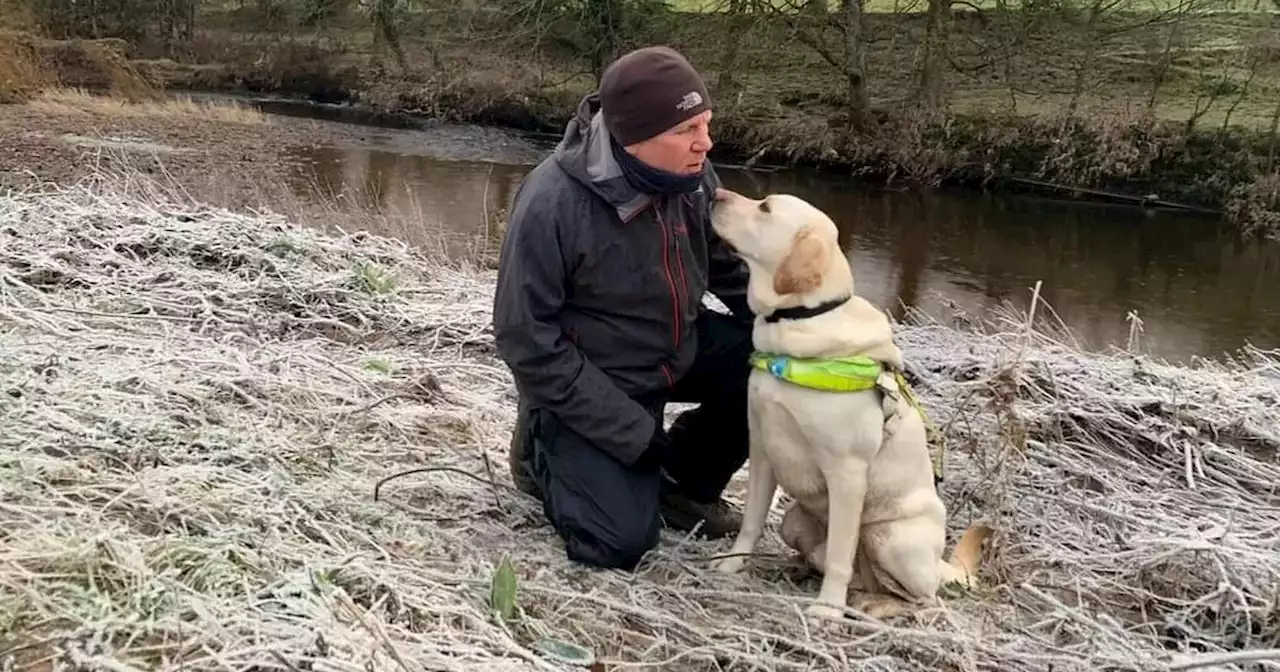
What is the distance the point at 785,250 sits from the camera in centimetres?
312

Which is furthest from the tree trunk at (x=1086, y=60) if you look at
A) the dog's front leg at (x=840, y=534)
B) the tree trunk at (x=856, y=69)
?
the dog's front leg at (x=840, y=534)

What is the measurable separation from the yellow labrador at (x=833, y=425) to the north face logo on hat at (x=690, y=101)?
28cm

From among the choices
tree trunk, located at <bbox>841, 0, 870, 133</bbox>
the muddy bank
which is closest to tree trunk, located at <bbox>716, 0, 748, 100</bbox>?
tree trunk, located at <bbox>841, 0, 870, 133</bbox>

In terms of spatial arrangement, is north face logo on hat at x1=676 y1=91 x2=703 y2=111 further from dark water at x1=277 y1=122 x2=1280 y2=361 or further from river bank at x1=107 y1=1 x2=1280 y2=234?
river bank at x1=107 y1=1 x2=1280 y2=234

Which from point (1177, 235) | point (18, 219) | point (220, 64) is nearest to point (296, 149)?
point (220, 64)

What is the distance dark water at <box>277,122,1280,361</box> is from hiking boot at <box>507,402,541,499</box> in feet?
18.8

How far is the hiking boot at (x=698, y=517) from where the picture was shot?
3.88m

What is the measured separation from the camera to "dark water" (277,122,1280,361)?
39.2ft

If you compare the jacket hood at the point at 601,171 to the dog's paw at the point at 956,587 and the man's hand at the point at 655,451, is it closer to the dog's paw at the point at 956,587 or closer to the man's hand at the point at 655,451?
the man's hand at the point at 655,451

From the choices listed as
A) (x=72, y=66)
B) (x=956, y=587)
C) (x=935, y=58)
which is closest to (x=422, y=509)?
(x=956, y=587)

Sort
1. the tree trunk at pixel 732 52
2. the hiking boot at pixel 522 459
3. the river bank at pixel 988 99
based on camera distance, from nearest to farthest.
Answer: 1. the hiking boot at pixel 522 459
2. the river bank at pixel 988 99
3. the tree trunk at pixel 732 52

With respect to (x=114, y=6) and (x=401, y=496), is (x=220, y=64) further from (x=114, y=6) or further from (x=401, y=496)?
(x=401, y=496)

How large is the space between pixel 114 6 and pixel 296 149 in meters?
12.4

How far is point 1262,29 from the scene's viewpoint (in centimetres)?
1823
